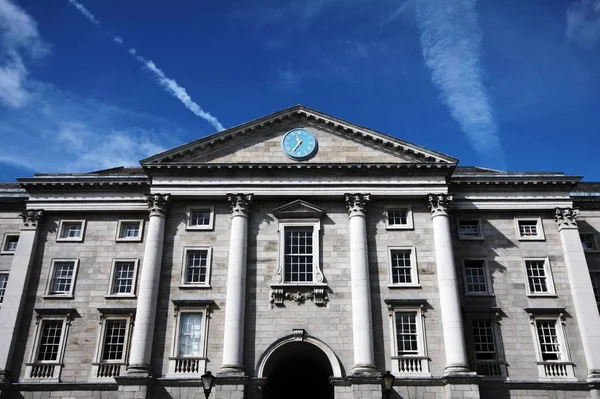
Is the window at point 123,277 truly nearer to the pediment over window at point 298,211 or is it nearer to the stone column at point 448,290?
the pediment over window at point 298,211

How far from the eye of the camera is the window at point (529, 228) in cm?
3322

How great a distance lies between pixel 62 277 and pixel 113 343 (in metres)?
5.38

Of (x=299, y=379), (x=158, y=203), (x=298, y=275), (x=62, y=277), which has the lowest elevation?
(x=299, y=379)

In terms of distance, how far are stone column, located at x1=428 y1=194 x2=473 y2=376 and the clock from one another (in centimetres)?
773

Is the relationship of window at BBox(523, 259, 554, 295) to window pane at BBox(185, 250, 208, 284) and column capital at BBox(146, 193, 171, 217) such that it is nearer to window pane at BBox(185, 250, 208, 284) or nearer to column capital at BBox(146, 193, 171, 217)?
window pane at BBox(185, 250, 208, 284)

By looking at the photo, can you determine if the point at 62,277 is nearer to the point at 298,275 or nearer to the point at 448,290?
the point at 298,275

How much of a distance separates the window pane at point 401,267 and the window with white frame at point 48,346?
61.0 ft

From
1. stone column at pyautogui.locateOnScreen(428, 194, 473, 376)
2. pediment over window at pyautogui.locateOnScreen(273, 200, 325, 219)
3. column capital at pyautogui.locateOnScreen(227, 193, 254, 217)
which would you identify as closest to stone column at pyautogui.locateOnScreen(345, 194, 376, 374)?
pediment over window at pyautogui.locateOnScreen(273, 200, 325, 219)

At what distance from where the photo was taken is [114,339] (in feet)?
99.1

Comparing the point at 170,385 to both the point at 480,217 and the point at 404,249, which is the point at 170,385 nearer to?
the point at 404,249

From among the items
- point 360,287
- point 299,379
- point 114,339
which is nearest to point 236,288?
point 360,287

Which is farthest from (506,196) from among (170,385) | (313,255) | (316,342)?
(170,385)

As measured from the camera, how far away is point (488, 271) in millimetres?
31938

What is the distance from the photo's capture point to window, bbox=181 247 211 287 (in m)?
30.6
